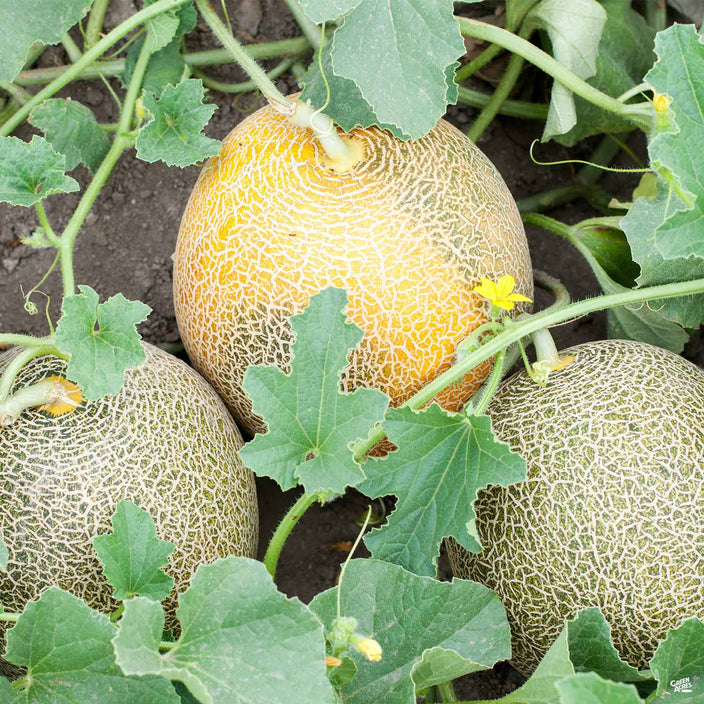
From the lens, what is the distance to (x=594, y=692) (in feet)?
4.23

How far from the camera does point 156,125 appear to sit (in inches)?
78.4

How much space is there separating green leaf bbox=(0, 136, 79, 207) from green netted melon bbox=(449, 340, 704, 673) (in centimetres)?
105

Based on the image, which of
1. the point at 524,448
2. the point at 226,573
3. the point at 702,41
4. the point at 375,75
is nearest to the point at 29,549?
the point at 226,573

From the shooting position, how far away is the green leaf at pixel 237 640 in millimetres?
1395

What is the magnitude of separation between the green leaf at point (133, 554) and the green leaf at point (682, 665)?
0.88 m

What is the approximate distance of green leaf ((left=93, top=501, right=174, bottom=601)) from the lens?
1.62m

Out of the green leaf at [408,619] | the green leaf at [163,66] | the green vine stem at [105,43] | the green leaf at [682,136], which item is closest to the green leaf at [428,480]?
the green leaf at [408,619]

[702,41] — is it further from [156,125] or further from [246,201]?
[156,125]

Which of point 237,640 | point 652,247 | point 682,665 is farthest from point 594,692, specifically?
point 652,247

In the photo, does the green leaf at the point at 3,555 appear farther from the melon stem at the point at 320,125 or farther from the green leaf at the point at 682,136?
the green leaf at the point at 682,136

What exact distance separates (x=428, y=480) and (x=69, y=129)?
121cm

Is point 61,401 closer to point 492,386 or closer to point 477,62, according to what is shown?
point 492,386

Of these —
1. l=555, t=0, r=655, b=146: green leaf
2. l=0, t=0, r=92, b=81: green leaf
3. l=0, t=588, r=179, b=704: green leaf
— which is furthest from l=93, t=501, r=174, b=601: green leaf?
l=555, t=0, r=655, b=146: green leaf
